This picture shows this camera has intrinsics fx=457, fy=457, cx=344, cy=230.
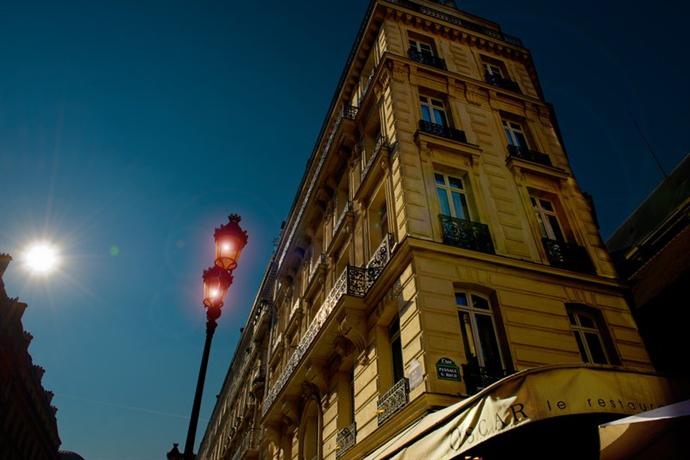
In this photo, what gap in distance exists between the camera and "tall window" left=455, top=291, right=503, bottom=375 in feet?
28.5

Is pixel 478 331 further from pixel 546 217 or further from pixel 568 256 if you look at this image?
pixel 546 217

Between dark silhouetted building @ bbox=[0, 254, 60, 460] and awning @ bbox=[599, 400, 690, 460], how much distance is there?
44588 millimetres

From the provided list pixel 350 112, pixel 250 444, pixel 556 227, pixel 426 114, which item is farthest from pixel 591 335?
pixel 250 444

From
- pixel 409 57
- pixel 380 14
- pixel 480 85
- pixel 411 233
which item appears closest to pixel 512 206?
pixel 411 233

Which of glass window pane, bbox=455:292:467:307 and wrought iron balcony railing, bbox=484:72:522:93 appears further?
wrought iron balcony railing, bbox=484:72:522:93

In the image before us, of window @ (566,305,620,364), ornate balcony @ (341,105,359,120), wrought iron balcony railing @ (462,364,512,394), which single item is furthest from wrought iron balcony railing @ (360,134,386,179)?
wrought iron balcony railing @ (462,364,512,394)

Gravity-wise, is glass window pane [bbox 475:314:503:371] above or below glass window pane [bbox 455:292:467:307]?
below

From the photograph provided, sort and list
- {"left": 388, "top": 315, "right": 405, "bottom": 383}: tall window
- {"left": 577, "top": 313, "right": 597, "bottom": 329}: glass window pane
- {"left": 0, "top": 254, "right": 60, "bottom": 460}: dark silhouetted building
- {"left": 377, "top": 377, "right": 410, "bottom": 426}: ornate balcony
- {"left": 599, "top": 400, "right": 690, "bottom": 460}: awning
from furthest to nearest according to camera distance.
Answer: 1. {"left": 0, "top": 254, "right": 60, "bottom": 460}: dark silhouetted building
2. {"left": 577, "top": 313, "right": 597, "bottom": 329}: glass window pane
3. {"left": 388, "top": 315, "right": 405, "bottom": 383}: tall window
4. {"left": 377, "top": 377, "right": 410, "bottom": 426}: ornate balcony
5. {"left": 599, "top": 400, "right": 690, "bottom": 460}: awning

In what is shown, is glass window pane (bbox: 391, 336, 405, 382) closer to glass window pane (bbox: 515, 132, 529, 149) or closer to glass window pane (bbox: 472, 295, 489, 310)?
glass window pane (bbox: 472, 295, 489, 310)

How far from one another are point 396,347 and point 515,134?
27.7 ft

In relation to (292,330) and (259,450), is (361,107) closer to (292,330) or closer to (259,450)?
(292,330)

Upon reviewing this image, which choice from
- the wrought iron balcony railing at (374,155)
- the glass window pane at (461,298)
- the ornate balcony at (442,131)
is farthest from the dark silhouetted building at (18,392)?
the glass window pane at (461,298)

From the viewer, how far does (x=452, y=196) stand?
38.4ft

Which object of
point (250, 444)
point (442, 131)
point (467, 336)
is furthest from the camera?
point (250, 444)
